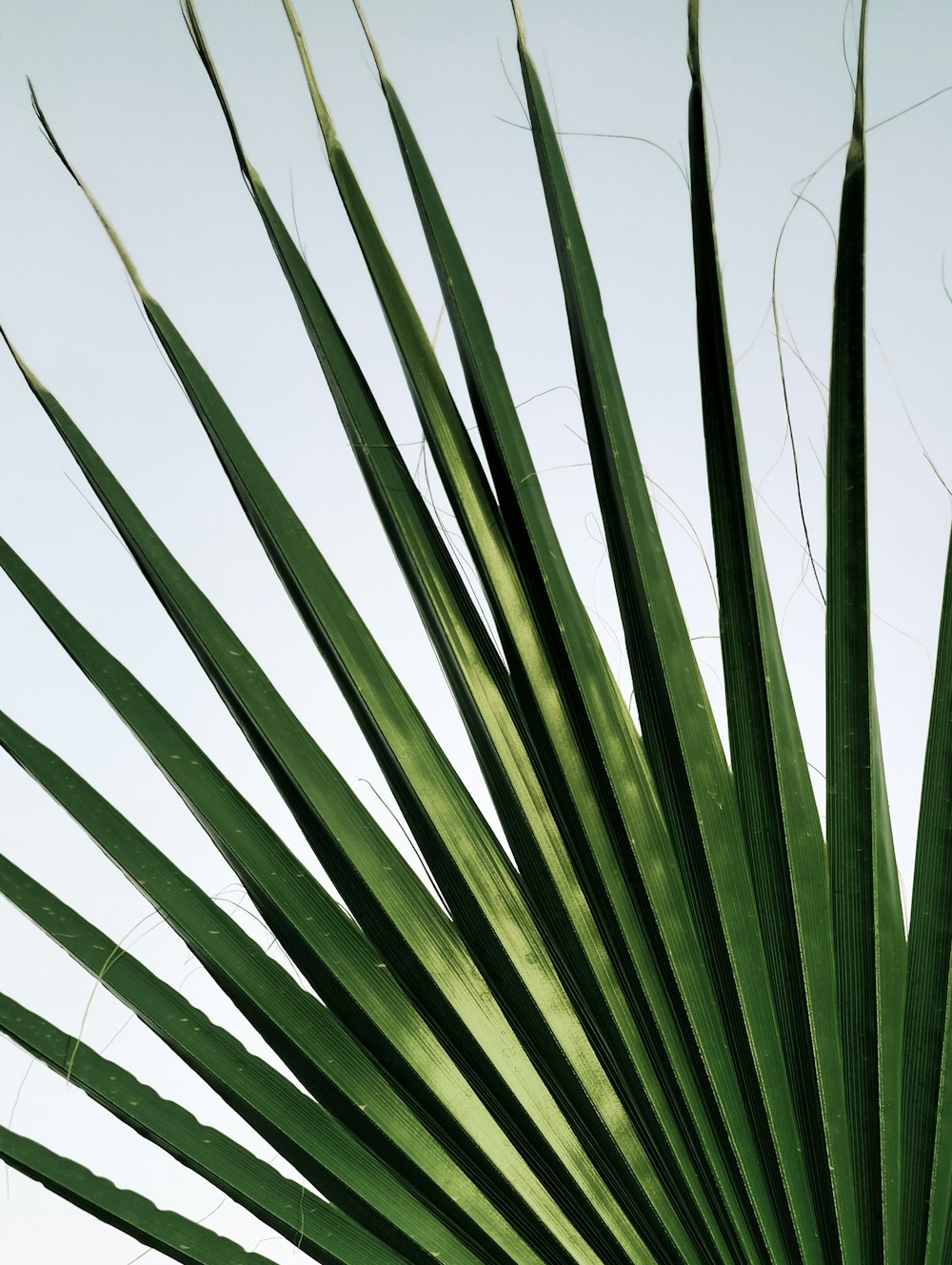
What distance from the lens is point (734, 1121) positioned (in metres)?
0.52

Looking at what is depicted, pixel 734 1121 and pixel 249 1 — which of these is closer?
pixel 734 1121

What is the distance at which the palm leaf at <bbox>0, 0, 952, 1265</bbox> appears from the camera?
19.9 inches

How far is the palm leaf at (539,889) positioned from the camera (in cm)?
50

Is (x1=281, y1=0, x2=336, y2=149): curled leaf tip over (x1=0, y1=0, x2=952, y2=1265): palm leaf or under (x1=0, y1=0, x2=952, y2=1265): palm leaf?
over

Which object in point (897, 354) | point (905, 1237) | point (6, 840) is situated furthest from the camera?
point (6, 840)

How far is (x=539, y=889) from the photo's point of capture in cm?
57

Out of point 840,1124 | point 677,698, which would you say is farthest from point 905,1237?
point 677,698

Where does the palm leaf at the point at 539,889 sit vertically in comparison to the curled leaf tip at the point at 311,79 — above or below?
below

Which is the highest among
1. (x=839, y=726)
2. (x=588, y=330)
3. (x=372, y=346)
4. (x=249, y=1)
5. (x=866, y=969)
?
(x=249, y=1)

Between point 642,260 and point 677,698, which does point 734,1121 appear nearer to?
point 677,698

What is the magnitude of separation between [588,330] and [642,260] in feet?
3.63

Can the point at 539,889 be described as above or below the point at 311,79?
below

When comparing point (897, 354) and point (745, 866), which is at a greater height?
point (897, 354)

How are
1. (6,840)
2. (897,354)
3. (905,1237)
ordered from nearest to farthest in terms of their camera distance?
(905,1237), (897,354), (6,840)
